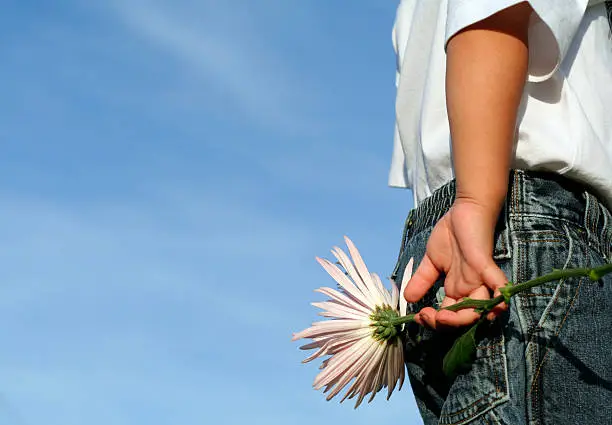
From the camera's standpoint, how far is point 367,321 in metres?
2.18

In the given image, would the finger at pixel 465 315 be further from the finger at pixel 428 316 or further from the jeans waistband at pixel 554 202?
the jeans waistband at pixel 554 202

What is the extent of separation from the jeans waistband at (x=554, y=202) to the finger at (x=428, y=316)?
10.3 inches

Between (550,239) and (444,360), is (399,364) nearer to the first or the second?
(444,360)

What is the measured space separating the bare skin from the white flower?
0.54ft

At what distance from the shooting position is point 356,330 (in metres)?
2.18

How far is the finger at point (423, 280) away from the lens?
2070mm

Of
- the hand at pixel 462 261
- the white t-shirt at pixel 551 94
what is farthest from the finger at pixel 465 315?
the white t-shirt at pixel 551 94

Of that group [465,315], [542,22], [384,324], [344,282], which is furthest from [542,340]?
[542,22]

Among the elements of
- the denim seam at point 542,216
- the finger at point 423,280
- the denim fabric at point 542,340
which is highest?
the denim seam at point 542,216

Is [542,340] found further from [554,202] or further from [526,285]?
[554,202]

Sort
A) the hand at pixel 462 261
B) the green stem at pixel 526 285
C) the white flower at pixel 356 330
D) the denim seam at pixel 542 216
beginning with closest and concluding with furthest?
1. the green stem at pixel 526 285
2. the hand at pixel 462 261
3. the denim seam at pixel 542 216
4. the white flower at pixel 356 330

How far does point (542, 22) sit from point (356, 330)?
0.80 metres

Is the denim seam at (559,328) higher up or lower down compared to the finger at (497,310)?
lower down

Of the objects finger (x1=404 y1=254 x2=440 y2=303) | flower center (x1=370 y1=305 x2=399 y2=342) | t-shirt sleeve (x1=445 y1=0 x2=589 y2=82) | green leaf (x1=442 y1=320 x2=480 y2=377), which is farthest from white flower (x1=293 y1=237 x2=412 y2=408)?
t-shirt sleeve (x1=445 y1=0 x2=589 y2=82)
